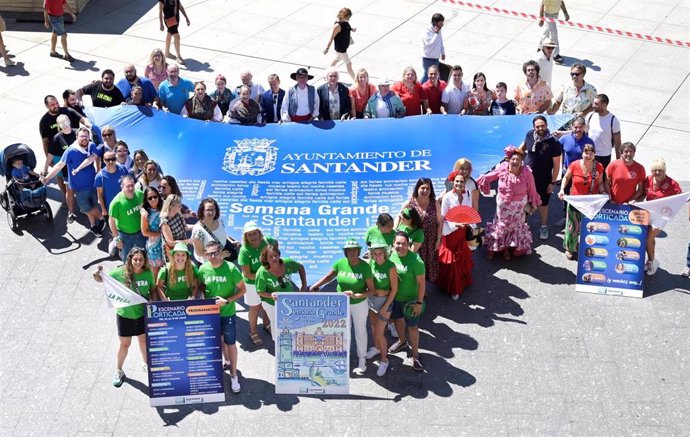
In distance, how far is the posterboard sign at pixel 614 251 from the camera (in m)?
9.95

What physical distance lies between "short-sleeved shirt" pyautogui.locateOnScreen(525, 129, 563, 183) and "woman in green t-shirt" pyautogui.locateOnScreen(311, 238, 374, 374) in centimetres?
330

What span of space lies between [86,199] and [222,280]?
360cm

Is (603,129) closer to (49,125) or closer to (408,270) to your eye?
(408,270)

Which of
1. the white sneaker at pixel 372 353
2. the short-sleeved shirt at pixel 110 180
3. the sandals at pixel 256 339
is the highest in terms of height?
the short-sleeved shirt at pixel 110 180

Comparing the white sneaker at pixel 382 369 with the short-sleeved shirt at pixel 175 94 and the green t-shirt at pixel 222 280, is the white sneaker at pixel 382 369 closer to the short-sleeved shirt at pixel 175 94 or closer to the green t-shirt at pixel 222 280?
the green t-shirt at pixel 222 280

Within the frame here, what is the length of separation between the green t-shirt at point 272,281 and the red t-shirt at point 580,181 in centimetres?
350

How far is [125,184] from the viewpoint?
9633 mm

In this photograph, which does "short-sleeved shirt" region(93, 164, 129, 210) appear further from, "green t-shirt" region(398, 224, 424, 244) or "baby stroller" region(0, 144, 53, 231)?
"green t-shirt" region(398, 224, 424, 244)

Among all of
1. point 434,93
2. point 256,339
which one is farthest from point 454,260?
point 434,93

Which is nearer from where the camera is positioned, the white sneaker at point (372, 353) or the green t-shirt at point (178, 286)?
the green t-shirt at point (178, 286)

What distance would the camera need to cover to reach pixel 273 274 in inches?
338

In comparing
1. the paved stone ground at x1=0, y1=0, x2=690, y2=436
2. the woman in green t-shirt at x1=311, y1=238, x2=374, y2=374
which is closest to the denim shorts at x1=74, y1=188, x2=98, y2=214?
the paved stone ground at x1=0, y1=0, x2=690, y2=436

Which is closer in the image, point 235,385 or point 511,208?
point 235,385

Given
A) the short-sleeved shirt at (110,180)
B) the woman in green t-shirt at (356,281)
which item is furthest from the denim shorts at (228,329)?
the short-sleeved shirt at (110,180)
